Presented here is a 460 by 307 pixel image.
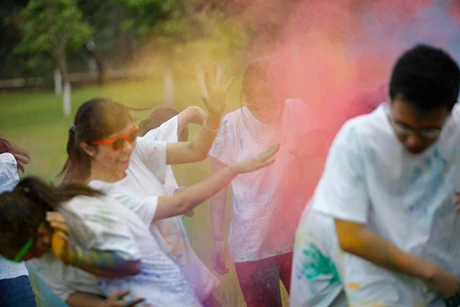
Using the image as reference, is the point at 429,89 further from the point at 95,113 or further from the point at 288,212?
the point at 288,212

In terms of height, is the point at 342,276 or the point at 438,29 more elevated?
the point at 438,29

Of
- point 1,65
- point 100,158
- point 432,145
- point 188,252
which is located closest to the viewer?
point 432,145

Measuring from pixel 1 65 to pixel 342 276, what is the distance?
109 ft

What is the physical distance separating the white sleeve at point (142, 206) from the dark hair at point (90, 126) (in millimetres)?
276

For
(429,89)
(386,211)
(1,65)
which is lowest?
(1,65)

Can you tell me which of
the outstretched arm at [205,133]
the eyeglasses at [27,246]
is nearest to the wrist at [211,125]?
the outstretched arm at [205,133]

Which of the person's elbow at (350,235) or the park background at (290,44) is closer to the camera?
the person's elbow at (350,235)

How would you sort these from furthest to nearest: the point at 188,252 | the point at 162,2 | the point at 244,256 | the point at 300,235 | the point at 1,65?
1. the point at 1,65
2. the point at 162,2
3. the point at 244,256
4. the point at 188,252
5. the point at 300,235

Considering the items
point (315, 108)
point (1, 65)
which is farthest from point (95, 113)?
point (1, 65)

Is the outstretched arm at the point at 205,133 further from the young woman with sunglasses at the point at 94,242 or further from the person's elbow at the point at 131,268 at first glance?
the person's elbow at the point at 131,268

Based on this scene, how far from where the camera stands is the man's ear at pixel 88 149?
2534mm

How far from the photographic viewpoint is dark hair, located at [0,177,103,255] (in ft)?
7.47

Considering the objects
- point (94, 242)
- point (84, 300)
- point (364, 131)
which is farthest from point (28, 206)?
point (364, 131)

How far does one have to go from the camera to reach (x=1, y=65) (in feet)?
107
